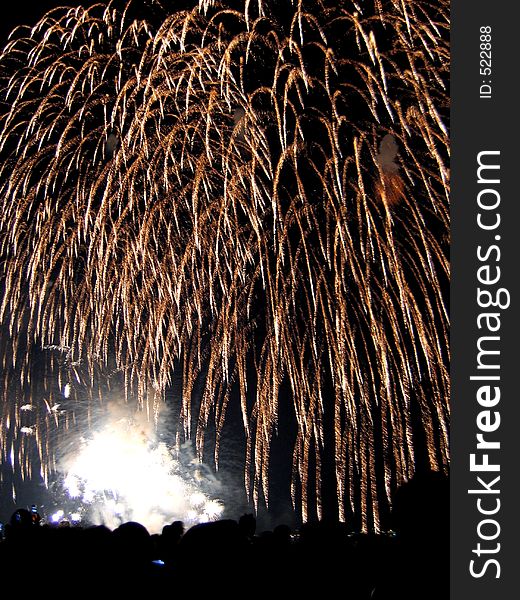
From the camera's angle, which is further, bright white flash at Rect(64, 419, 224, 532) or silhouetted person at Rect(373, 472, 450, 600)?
bright white flash at Rect(64, 419, 224, 532)

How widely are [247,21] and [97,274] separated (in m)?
6.97

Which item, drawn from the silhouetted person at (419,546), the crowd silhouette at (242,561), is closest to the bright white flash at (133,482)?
the crowd silhouette at (242,561)

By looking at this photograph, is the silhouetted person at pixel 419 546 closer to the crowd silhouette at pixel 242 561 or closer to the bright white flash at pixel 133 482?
the crowd silhouette at pixel 242 561

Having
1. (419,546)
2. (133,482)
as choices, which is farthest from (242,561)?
(133,482)

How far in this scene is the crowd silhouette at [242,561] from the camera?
10.1ft

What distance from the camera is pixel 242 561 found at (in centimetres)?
333

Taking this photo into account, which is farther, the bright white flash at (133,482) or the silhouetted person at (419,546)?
the bright white flash at (133,482)

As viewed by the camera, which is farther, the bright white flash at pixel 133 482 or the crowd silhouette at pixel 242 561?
the bright white flash at pixel 133 482

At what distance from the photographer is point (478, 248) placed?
7.17 meters

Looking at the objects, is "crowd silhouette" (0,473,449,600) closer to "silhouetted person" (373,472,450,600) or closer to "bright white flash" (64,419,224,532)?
"silhouetted person" (373,472,450,600)

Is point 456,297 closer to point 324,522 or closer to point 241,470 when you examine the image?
point 324,522

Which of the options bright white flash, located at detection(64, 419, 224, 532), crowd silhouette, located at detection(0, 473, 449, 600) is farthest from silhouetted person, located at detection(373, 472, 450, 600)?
bright white flash, located at detection(64, 419, 224, 532)

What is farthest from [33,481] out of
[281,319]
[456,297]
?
[456,297]

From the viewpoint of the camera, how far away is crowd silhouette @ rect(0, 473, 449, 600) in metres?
3.09
